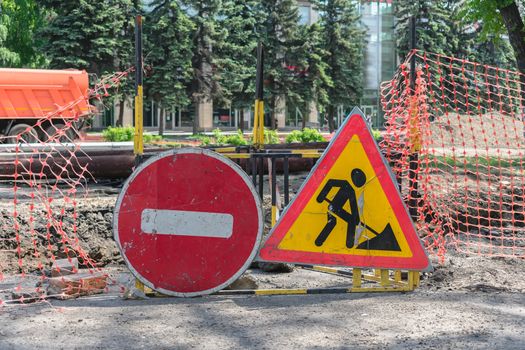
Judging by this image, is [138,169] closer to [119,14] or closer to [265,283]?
[265,283]

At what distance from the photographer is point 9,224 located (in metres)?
7.91

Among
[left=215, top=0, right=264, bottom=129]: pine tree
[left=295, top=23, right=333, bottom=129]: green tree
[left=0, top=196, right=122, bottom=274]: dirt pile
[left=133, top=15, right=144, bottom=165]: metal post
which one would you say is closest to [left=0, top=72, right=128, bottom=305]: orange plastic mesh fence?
[left=0, top=196, right=122, bottom=274]: dirt pile

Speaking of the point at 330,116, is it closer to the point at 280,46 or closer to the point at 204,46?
the point at 280,46

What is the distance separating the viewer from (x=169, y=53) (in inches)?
1516

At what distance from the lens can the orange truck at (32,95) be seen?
924 inches

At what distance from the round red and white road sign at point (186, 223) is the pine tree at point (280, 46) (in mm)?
40124

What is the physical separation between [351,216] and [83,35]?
105ft

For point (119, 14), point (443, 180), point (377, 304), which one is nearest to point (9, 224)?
point (377, 304)

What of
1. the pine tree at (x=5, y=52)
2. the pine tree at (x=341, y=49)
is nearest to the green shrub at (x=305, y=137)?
the pine tree at (x=5, y=52)

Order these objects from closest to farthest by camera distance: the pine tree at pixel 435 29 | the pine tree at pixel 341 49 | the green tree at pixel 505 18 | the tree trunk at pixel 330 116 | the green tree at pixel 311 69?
the green tree at pixel 505 18 < the green tree at pixel 311 69 < the pine tree at pixel 341 49 < the tree trunk at pixel 330 116 < the pine tree at pixel 435 29

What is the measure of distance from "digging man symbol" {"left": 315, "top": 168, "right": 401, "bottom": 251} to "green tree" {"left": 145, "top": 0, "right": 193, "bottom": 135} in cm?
3335

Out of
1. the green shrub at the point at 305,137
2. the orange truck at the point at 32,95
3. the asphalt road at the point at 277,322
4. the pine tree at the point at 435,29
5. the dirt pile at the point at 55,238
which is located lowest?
the asphalt road at the point at 277,322

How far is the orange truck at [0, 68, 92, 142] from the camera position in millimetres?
23469

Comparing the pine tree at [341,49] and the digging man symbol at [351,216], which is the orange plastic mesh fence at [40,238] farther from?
the pine tree at [341,49]
